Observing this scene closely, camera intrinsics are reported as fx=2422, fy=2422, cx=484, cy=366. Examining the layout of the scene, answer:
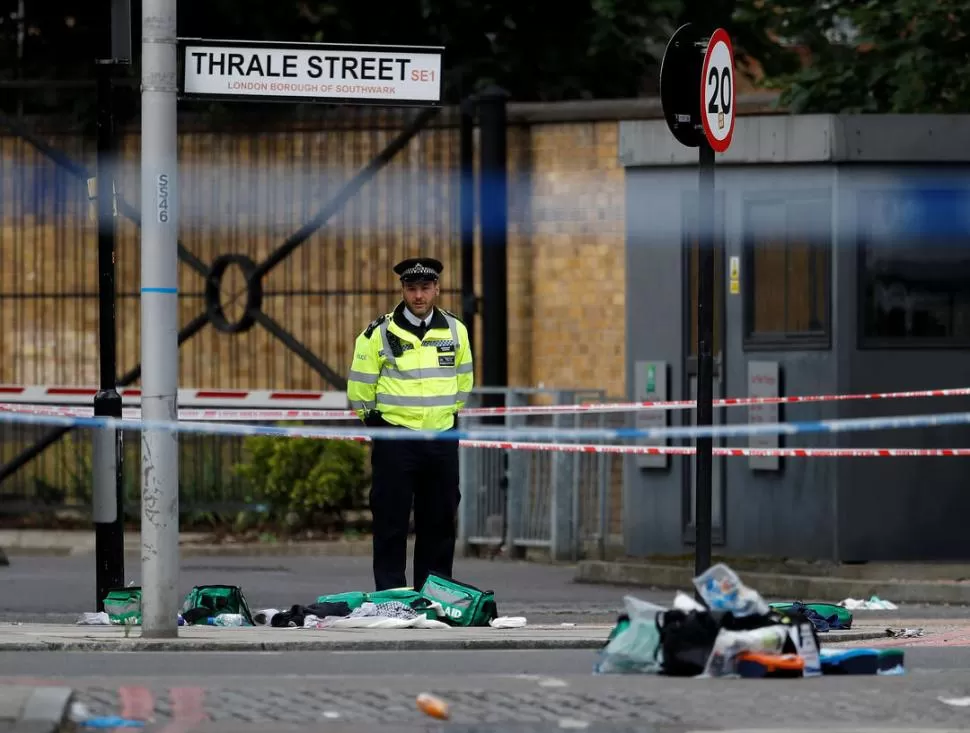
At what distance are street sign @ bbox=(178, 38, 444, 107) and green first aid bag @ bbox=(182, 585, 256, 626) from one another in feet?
7.77

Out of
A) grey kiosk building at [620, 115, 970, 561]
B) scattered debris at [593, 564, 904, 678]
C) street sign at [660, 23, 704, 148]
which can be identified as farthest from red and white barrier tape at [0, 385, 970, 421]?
scattered debris at [593, 564, 904, 678]

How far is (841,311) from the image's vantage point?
1412cm

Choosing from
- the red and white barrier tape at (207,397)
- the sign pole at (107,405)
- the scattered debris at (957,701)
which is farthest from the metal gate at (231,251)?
the scattered debris at (957,701)

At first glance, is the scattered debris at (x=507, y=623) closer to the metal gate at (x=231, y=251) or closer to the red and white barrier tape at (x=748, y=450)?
the red and white barrier tape at (x=748, y=450)

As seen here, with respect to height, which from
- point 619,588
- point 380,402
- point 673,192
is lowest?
point 619,588

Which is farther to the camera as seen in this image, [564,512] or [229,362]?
[229,362]

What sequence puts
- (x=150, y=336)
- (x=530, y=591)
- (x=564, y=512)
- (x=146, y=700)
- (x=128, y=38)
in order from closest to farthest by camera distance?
(x=146, y=700) → (x=150, y=336) → (x=128, y=38) → (x=530, y=591) → (x=564, y=512)

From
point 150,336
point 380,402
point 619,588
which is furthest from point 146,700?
point 619,588

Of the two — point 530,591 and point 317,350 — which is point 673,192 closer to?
point 530,591

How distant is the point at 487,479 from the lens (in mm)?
16172

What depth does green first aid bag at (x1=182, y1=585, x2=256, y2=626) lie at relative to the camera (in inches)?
457

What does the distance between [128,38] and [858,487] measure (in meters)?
5.15

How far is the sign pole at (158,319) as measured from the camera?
10.3 meters

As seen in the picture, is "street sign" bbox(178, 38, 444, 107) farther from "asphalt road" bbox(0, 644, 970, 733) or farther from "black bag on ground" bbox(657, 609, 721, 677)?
"black bag on ground" bbox(657, 609, 721, 677)
